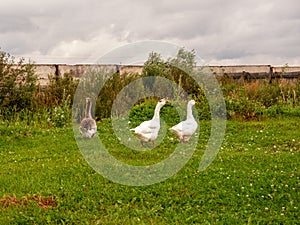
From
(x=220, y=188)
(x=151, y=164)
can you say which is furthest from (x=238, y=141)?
(x=220, y=188)

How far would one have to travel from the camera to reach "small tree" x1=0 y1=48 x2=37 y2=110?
15.7 m

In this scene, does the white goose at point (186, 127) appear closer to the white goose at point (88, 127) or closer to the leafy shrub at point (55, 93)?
the white goose at point (88, 127)

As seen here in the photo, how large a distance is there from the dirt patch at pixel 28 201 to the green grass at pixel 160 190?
6 centimetres

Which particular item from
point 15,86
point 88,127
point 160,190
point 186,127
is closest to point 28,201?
point 160,190

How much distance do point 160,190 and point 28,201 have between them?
1.99 m

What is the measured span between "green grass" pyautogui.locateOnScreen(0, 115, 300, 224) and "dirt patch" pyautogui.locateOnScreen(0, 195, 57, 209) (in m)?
0.06

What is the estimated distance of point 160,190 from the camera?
295 inches

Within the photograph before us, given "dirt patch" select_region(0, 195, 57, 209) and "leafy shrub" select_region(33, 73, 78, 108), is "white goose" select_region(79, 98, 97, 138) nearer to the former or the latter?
"dirt patch" select_region(0, 195, 57, 209)

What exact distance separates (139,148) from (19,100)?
7096 mm

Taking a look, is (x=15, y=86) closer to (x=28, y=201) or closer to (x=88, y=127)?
(x=88, y=127)

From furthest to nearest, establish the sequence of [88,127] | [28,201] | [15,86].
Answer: [15,86] < [88,127] < [28,201]

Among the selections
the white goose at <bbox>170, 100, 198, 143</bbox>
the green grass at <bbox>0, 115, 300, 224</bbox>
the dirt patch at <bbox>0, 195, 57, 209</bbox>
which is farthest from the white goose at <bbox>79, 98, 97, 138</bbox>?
the dirt patch at <bbox>0, 195, 57, 209</bbox>

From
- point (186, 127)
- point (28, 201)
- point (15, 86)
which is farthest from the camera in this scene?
point (15, 86)

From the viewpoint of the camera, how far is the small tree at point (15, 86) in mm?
15727
